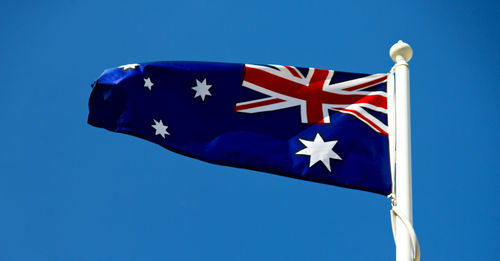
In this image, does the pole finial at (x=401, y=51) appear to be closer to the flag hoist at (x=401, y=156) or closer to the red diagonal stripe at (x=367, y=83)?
the flag hoist at (x=401, y=156)

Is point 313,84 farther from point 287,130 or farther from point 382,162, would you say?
point 382,162

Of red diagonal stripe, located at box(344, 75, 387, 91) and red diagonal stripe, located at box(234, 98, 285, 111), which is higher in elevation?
red diagonal stripe, located at box(344, 75, 387, 91)

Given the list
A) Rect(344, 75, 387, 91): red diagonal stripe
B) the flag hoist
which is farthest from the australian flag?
the flag hoist

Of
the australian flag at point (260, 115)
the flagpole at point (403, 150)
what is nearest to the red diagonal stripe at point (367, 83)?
the australian flag at point (260, 115)

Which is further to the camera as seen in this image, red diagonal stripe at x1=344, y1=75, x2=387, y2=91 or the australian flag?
red diagonal stripe at x1=344, y1=75, x2=387, y2=91

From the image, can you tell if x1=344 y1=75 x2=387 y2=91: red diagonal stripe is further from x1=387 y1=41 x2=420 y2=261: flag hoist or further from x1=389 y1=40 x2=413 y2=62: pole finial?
x1=389 y1=40 x2=413 y2=62: pole finial

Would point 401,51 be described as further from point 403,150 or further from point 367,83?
point 403,150

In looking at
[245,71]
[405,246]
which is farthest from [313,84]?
[405,246]

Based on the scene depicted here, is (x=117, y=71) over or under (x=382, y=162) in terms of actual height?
over
